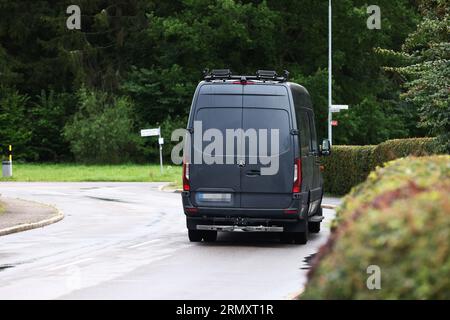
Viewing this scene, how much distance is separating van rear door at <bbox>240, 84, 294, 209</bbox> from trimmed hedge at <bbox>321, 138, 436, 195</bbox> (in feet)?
35.4

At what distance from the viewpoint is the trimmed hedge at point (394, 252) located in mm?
4945

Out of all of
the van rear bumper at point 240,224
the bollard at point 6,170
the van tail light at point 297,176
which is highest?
the van tail light at point 297,176

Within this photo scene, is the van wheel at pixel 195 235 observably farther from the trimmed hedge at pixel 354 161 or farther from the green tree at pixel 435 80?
the trimmed hedge at pixel 354 161

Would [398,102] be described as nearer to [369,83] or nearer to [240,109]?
[369,83]

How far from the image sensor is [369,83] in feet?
226

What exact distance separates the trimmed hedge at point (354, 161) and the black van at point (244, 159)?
35.4 feet

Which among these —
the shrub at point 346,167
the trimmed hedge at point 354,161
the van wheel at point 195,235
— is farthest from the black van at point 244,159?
the shrub at point 346,167

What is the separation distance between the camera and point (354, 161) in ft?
103

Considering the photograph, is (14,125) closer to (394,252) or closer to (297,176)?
(297,176)

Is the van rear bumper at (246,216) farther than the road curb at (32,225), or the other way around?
the road curb at (32,225)

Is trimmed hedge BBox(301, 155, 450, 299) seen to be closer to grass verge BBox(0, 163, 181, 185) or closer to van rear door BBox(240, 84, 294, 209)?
van rear door BBox(240, 84, 294, 209)

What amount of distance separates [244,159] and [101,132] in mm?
46396
